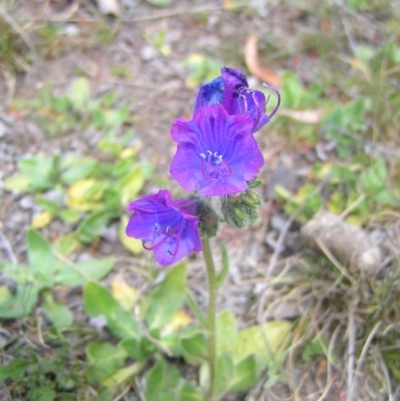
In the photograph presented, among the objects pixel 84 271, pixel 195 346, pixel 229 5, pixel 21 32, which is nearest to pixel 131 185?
pixel 84 271

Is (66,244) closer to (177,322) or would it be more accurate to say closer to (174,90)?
(177,322)

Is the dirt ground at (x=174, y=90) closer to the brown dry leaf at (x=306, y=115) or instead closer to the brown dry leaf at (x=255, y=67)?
the brown dry leaf at (x=255, y=67)

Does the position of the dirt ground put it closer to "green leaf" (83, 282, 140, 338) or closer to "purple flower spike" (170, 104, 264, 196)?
"green leaf" (83, 282, 140, 338)

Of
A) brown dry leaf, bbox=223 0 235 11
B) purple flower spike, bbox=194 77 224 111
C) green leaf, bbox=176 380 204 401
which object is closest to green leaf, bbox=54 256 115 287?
green leaf, bbox=176 380 204 401

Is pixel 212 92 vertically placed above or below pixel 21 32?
above

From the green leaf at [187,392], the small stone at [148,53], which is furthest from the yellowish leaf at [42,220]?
the small stone at [148,53]

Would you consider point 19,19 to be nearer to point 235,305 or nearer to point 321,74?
point 321,74
